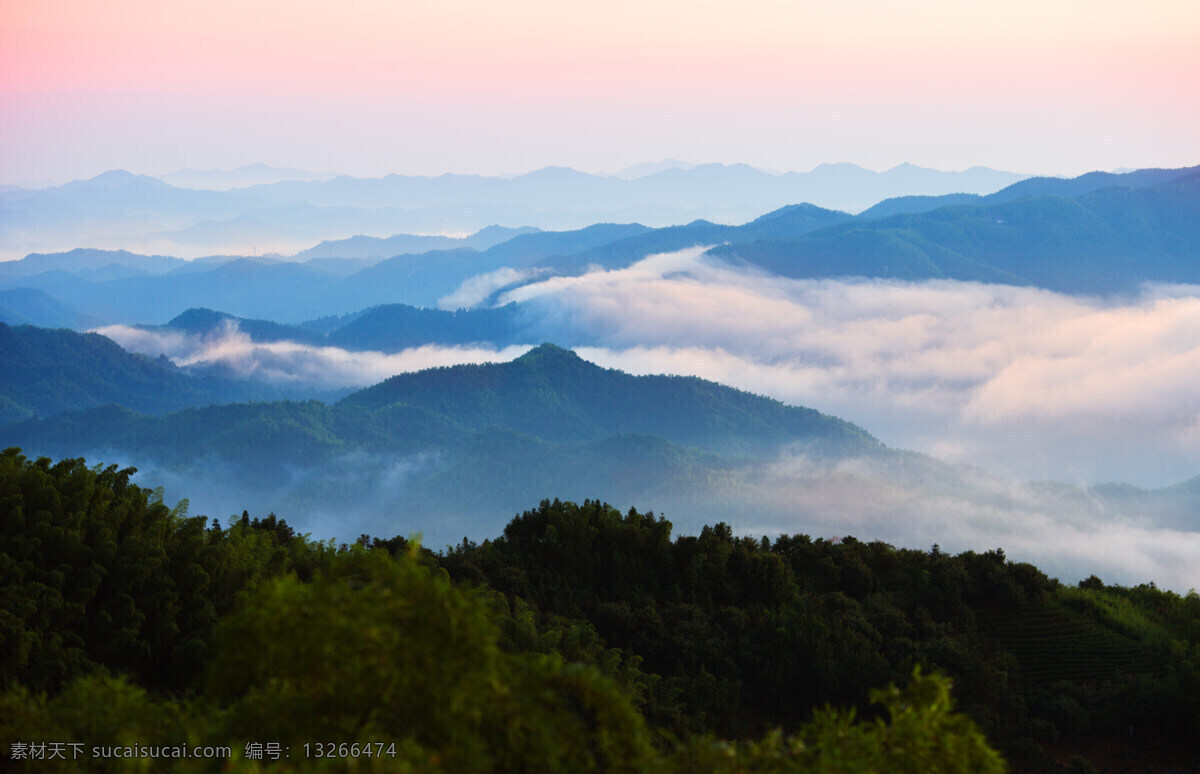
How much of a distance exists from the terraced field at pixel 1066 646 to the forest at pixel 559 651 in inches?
4.2

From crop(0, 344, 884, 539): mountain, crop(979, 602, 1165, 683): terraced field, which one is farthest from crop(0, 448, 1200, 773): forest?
crop(0, 344, 884, 539): mountain

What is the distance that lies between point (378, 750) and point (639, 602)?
2845cm

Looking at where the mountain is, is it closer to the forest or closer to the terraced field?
the forest

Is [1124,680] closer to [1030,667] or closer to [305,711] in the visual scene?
[1030,667]

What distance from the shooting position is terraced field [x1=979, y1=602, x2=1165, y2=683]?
3388cm

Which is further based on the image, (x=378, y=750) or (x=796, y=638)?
(x=796, y=638)

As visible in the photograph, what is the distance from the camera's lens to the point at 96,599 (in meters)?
25.8

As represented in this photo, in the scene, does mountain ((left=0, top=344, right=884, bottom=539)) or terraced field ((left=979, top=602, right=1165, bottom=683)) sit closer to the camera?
terraced field ((left=979, top=602, right=1165, bottom=683))

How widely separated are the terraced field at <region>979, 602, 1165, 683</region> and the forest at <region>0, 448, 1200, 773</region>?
11cm

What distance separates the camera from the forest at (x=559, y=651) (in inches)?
401

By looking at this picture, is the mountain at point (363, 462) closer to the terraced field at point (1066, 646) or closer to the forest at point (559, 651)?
the forest at point (559, 651)

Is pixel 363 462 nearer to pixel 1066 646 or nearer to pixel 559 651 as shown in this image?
pixel 559 651

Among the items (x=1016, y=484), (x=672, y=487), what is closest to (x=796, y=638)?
(x=672, y=487)

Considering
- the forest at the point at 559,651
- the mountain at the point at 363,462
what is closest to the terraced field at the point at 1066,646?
the forest at the point at 559,651
